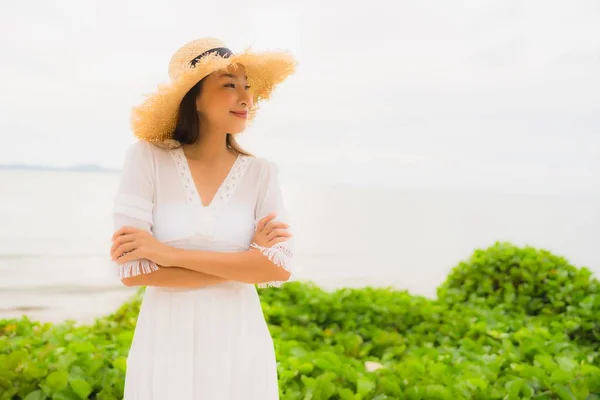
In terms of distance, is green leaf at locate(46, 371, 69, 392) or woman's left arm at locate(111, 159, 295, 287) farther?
green leaf at locate(46, 371, 69, 392)

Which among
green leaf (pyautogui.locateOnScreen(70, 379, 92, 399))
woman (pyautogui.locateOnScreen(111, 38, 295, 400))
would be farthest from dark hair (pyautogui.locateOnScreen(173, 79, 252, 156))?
green leaf (pyautogui.locateOnScreen(70, 379, 92, 399))

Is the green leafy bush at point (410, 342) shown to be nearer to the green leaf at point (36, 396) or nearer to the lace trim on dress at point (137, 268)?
the green leaf at point (36, 396)

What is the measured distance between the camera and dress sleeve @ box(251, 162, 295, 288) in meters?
1.76

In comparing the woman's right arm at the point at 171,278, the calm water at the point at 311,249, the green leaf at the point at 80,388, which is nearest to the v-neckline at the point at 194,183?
the woman's right arm at the point at 171,278

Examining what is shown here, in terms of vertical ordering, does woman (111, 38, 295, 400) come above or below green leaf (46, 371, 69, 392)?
above

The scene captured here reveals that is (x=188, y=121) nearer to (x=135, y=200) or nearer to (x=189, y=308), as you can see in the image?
(x=135, y=200)

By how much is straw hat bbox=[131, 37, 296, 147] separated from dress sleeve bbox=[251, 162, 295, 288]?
0.32 m

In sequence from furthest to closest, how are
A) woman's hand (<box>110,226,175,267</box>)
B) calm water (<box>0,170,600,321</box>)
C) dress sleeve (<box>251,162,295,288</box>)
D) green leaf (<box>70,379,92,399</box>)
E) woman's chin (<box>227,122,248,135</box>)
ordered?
calm water (<box>0,170,600,321</box>) < green leaf (<box>70,379,92,399</box>) < woman's chin (<box>227,122,248,135</box>) < dress sleeve (<box>251,162,295,288</box>) < woman's hand (<box>110,226,175,267</box>)

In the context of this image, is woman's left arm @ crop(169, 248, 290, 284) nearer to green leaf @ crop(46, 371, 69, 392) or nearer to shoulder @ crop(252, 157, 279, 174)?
shoulder @ crop(252, 157, 279, 174)

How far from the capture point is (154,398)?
5.64 ft

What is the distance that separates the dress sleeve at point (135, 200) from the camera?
1.68 meters

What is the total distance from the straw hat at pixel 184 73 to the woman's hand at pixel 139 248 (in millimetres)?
349

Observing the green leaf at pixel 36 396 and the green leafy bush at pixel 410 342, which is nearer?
the green leaf at pixel 36 396

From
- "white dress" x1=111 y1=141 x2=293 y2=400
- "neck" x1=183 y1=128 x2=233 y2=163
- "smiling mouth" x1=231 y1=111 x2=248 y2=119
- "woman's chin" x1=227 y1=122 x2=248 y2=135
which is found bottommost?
"white dress" x1=111 y1=141 x2=293 y2=400
